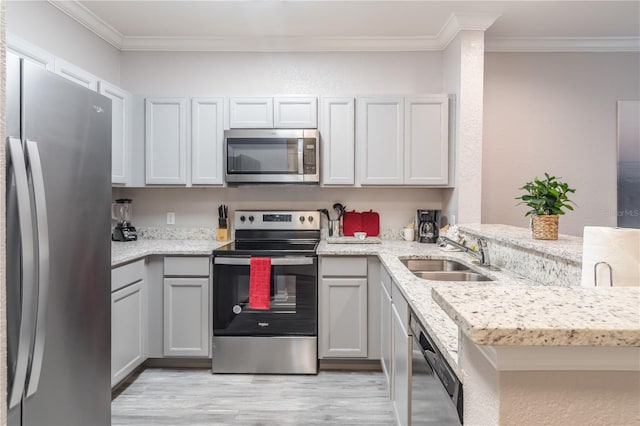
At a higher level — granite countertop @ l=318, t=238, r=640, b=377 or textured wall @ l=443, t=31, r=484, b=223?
textured wall @ l=443, t=31, r=484, b=223

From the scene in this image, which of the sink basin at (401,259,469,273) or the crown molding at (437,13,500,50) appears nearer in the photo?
the sink basin at (401,259,469,273)

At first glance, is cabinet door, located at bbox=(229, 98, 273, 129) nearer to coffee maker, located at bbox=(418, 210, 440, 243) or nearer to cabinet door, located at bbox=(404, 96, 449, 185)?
cabinet door, located at bbox=(404, 96, 449, 185)

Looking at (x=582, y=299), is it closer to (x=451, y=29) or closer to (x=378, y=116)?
(x=378, y=116)

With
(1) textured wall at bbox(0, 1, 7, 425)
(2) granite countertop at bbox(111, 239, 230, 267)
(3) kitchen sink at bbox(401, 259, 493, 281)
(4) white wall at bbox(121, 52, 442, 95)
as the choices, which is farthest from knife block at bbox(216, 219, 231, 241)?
(1) textured wall at bbox(0, 1, 7, 425)

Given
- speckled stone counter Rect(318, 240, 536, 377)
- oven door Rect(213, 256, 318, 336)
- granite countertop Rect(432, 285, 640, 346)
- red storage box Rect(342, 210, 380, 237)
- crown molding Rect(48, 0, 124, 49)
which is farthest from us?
red storage box Rect(342, 210, 380, 237)

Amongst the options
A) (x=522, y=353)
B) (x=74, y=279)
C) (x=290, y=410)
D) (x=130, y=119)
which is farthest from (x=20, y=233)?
(x=130, y=119)

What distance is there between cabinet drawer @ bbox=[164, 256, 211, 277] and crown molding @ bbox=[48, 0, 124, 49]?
1.86 meters

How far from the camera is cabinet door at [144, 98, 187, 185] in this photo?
325cm

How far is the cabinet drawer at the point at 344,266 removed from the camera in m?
2.93

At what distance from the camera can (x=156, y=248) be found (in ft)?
9.77

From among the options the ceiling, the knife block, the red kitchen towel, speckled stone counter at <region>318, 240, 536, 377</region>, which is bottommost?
the red kitchen towel

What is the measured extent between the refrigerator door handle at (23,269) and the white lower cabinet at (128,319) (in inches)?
50.6

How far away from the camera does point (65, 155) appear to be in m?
1.45

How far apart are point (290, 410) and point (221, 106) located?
2.30 meters
